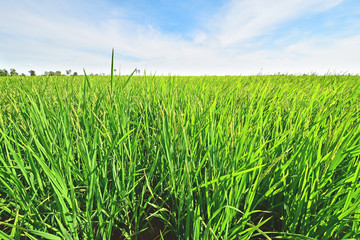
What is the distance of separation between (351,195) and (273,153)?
0.23 metres

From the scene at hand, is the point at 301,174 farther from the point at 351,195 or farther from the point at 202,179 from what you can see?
the point at 202,179

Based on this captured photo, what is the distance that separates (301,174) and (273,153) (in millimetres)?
130

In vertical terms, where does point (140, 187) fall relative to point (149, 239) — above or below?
above

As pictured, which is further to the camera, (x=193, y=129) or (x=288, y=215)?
(x=193, y=129)

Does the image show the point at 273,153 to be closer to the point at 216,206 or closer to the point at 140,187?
the point at 216,206

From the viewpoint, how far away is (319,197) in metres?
0.56

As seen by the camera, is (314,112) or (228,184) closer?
(228,184)

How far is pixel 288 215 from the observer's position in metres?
0.54

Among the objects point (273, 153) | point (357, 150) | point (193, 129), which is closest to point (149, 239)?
point (193, 129)

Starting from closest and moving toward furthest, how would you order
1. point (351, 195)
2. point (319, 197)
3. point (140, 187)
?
point (351, 195)
point (319, 197)
point (140, 187)

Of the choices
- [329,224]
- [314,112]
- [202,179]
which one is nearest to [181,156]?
[202,179]

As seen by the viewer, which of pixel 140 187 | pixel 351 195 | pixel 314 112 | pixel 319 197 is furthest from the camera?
pixel 314 112

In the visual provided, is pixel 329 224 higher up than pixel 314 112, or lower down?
lower down

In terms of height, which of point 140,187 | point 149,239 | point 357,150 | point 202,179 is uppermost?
point 357,150
